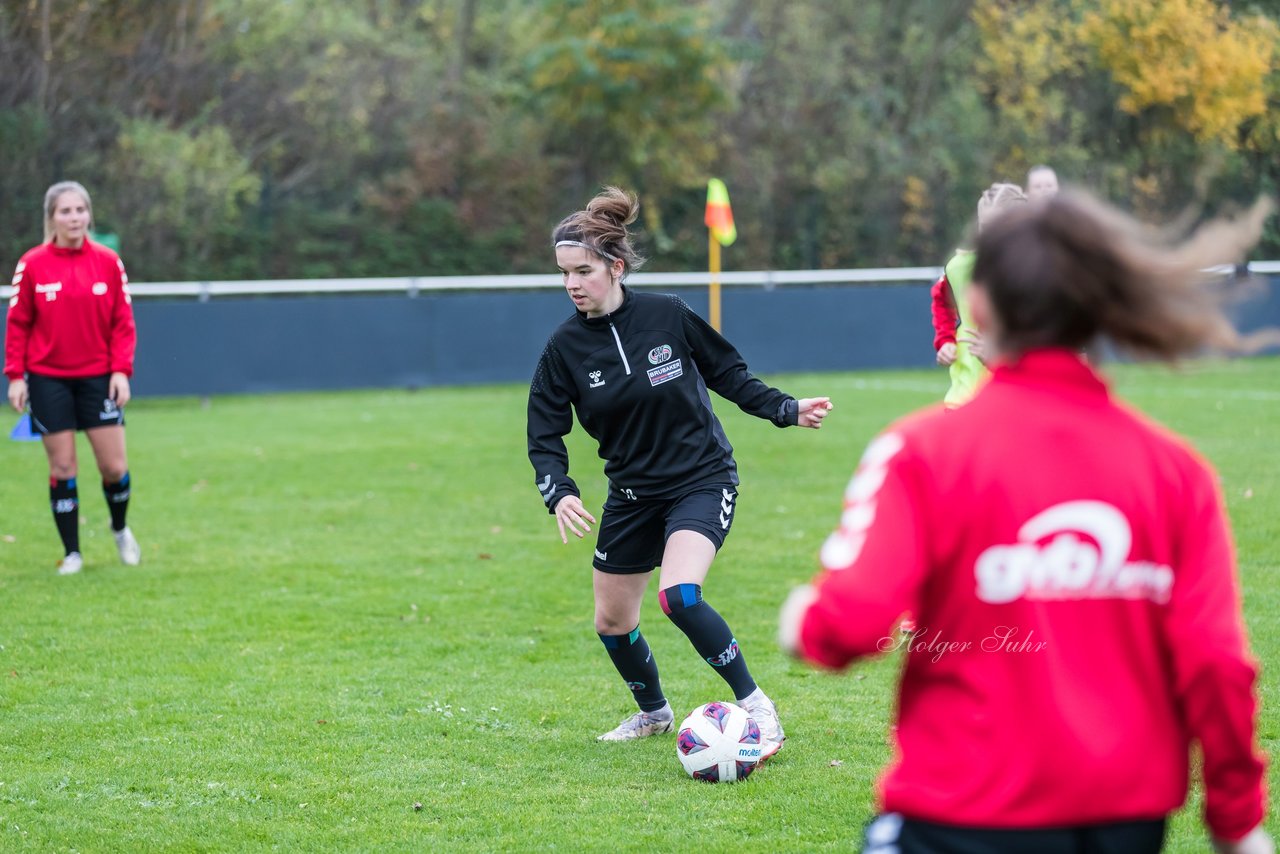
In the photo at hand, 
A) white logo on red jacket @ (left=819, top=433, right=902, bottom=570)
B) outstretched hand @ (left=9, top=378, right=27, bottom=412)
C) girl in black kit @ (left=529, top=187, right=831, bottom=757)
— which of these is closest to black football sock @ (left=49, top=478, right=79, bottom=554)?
outstretched hand @ (left=9, top=378, right=27, bottom=412)

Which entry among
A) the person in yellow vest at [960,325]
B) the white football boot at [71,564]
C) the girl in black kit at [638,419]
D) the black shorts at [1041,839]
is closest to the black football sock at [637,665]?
the girl in black kit at [638,419]

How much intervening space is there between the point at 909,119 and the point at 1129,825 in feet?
115

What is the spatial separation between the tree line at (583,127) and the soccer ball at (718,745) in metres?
22.6

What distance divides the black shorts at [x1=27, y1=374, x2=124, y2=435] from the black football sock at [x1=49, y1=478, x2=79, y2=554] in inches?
13.8

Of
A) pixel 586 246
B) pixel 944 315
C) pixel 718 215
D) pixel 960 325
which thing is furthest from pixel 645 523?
pixel 718 215

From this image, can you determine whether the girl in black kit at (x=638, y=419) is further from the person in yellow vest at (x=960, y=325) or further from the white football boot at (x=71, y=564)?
the white football boot at (x=71, y=564)

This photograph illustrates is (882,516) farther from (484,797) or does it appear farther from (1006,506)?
(484,797)

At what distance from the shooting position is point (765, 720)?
207 inches

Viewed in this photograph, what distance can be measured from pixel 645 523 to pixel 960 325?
2.71 metres

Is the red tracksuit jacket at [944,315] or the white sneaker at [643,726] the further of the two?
the red tracksuit jacket at [944,315]

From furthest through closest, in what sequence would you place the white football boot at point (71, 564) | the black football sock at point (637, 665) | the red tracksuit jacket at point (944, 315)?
the white football boot at point (71, 564)
the red tracksuit jacket at point (944, 315)
the black football sock at point (637, 665)

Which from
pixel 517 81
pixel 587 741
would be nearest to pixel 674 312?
pixel 587 741

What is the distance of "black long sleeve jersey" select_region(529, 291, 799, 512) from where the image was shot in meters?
5.22

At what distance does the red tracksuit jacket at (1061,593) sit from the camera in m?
2.19
